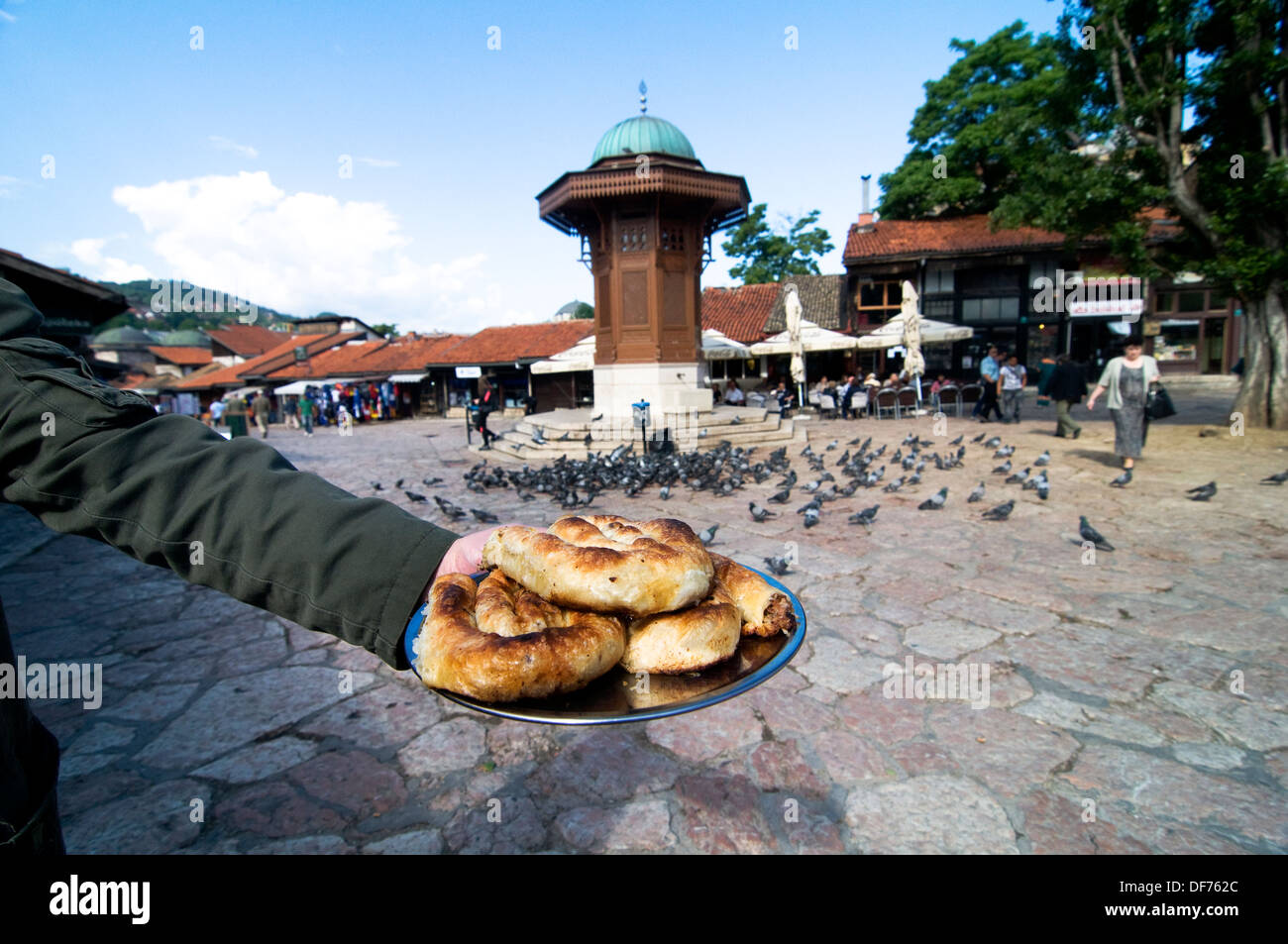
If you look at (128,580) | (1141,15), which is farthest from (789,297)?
(128,580)

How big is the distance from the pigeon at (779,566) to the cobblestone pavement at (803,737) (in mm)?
109

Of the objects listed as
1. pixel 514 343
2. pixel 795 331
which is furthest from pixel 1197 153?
pixel 514 343

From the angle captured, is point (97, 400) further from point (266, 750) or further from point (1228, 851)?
point (1228, 851)

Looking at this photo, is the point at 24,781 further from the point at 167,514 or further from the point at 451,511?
the point at 451,511

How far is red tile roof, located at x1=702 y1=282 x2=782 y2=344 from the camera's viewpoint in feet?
103

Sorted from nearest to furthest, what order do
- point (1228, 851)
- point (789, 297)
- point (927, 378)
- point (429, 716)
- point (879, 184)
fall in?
point (1228, 851), point (429, 716), point (789, 297), point (927, 378), point (879, 184)

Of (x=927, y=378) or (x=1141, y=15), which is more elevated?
(x=1141, y=15)

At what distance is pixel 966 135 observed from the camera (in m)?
31.3

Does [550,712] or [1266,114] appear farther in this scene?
[1266,114]

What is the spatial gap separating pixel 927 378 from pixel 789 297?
A: 41.4ft

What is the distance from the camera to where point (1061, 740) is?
10.8ft

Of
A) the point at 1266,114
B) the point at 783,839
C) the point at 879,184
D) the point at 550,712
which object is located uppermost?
the point at 879,184

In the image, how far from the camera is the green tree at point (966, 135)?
102 feet

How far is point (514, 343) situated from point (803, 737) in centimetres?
3256
